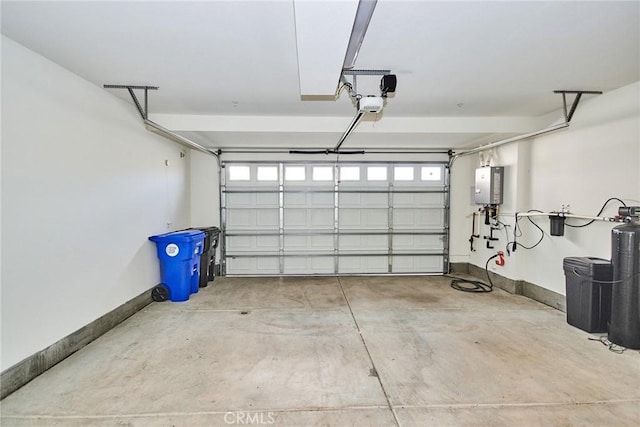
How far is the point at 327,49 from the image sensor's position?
7.12ft

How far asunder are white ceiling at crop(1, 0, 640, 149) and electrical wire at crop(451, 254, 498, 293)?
115 inches

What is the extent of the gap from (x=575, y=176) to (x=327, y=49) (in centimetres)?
387

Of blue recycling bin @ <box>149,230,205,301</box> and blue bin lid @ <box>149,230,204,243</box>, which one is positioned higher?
blue bin lid @ <box>149,230,204,243</box>

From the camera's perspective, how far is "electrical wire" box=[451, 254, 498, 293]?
5395 millimetres

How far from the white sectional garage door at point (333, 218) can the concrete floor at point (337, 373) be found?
7.08 ft

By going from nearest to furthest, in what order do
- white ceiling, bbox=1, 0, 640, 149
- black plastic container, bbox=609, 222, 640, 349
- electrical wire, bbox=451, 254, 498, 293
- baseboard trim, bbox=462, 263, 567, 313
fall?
white ceiling, bbox=1, 0, 640, 149 → black plastic container, bbox=609, 222, 640, 349 → baseboard trim, bbox=462, 263, 567, 313 → electrical wire, bbox=451, 254, 498, 293

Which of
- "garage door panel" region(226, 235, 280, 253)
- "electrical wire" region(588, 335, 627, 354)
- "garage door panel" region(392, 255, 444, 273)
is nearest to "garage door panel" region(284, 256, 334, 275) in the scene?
"garage door panel" region(226, 235, 280, 253)

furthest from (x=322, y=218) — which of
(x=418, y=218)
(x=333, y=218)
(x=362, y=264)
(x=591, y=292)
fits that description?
(x=591, y=292)

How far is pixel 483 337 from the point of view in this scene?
346 cm

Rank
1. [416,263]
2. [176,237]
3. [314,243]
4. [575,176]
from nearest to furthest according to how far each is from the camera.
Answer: [575,176] → [176,237] → [314,243] → [416,263]

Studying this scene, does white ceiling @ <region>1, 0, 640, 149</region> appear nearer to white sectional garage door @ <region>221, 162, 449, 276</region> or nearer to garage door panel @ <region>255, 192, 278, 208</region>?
white sectional garage door @ <region>221, 162, 449, 276</region>

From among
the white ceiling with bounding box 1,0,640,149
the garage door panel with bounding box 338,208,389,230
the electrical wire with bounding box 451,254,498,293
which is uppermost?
the white ceiling with bounding box 1,0,640,149

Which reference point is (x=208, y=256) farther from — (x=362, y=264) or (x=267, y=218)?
(x=362, y=264)

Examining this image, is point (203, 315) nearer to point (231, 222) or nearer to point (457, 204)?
point (231, 222)
